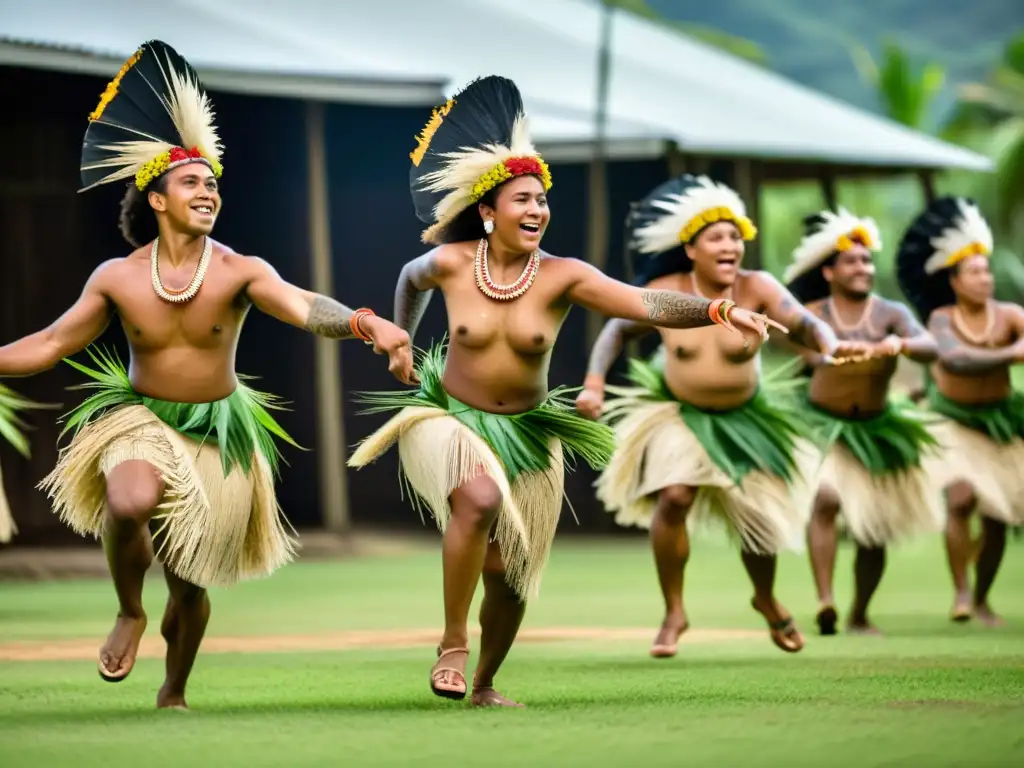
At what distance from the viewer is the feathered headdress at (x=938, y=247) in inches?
353

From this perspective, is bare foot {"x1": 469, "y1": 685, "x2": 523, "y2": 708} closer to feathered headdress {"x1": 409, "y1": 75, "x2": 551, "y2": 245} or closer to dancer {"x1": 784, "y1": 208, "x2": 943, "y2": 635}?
feathered headdress {"x1": 409, "y1": 75, "x2": 551, "y2": 245}

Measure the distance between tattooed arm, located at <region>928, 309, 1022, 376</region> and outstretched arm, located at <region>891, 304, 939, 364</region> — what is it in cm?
35

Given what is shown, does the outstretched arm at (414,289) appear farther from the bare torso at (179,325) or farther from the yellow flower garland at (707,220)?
the yellow flower garland at (707,220)

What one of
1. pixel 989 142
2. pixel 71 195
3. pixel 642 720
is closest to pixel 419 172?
pixel 642 720

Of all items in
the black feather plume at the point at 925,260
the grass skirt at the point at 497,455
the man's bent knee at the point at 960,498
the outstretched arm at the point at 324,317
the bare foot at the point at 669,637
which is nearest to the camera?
the outstretched arm at the point at 324,317

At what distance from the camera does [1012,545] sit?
14422mm

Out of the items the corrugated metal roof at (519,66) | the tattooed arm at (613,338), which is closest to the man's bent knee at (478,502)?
the tattooed arm at (613,338)

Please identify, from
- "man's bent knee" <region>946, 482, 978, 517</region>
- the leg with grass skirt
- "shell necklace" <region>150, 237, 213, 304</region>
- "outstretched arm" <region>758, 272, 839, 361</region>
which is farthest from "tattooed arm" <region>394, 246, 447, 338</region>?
"man's bent knee" <region>946, 482, 978, 517</region>

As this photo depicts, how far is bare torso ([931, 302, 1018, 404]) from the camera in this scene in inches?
345

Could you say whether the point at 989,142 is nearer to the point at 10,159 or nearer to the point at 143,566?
the point at 10,159

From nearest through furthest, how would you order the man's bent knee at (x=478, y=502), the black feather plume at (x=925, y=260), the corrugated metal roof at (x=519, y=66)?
the man's bent knee at (x=478, y=502), the black feather plume at (x=925, y=260), the corrugated metal roof at (x=519, y=66)

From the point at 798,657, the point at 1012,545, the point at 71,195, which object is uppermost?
the point at 71,195

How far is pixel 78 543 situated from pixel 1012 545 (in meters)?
6.45

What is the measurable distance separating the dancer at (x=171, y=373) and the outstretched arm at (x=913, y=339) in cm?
289
